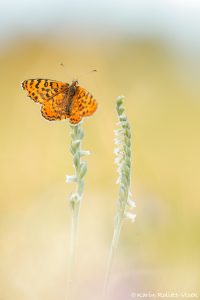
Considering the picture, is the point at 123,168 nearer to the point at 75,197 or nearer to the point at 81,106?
the point at 75,197

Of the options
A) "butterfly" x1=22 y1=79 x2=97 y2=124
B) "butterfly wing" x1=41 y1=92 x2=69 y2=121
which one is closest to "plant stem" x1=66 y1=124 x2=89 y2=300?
"butterfly" x1=22 y1=79 x2=97 y2=124

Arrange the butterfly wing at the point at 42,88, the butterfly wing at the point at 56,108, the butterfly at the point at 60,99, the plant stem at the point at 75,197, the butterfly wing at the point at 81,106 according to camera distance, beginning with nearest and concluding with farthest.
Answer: the plant stem at the point at 75,197
the butterfly wing at the point at 81,106
the butterfly at the point at 60,99
the butterfly wing at the point at 56,108
the butterfly wing at the point at 42,88

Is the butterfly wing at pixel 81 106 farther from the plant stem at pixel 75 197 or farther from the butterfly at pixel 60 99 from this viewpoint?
the plant stem at pixel 75 197

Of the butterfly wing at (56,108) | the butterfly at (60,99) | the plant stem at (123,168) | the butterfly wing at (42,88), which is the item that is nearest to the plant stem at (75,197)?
the plant stem at (123,168)

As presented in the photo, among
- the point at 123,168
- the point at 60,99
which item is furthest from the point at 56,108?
the point at 123,168

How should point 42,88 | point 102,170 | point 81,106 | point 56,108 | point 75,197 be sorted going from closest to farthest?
point 75,197 < point 81,106 < point 56,108 < point 42,88 < point 102,170

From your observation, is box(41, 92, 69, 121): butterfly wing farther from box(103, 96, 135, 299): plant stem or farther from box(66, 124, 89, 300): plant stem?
box(103, 96, 135, 299): plant stem
